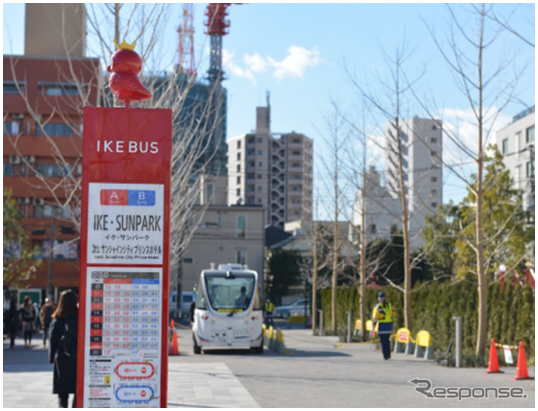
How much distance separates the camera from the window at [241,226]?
78750 millimetres

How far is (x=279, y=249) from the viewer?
79.9m

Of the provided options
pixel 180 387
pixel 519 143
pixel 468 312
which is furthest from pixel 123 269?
pixel 519 143

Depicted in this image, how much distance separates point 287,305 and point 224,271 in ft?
161

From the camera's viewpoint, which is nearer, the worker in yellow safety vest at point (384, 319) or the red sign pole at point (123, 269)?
the red sign pole at point (123, 269)

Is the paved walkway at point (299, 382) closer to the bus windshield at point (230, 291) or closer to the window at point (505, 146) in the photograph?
the bus windshield at point (230, 291)

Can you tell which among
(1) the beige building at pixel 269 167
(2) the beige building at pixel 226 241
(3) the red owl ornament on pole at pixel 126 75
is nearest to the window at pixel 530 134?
(2) the beige building at pixel 226 241

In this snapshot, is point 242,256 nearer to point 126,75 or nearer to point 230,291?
point 230,291

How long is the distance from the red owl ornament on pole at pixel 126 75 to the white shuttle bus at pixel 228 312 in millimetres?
19979

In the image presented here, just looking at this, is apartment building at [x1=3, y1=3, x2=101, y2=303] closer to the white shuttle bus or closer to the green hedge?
the white shuttle bus

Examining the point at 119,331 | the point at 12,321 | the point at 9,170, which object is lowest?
the point at 12,321

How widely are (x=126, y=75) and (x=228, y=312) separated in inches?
811

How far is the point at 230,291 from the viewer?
2848cm

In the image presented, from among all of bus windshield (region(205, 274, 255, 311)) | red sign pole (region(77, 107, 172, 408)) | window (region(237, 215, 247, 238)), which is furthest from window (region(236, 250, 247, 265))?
red sign pole (region(77, 107, 172, 408))

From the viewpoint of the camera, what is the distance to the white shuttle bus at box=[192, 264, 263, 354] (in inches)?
1072
